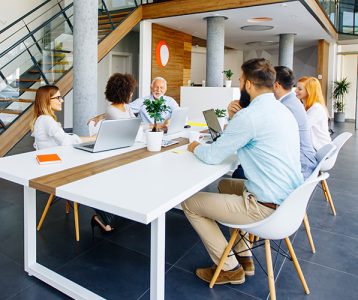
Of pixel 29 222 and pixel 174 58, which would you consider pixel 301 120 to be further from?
pixel 174 58

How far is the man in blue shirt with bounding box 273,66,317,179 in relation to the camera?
8.23ft

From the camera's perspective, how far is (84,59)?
4840mm

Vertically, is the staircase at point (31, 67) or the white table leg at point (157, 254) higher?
the staircase at point (31, 67)

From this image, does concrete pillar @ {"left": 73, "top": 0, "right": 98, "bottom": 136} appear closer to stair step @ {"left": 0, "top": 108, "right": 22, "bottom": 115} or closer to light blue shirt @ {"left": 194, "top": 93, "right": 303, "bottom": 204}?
stair step @ {"left": 0, "top": 108, "right": 22, "bottom": 115}

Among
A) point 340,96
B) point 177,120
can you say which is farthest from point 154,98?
point 340,96

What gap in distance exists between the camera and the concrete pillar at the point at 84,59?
4.82 m

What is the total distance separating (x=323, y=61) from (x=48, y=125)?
37.8 feet

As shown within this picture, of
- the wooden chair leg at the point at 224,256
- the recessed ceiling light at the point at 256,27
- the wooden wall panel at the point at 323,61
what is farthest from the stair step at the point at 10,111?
the wooden wall panel at the point at 323,61

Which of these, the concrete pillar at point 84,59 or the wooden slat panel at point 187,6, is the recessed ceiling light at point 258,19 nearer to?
the wooden slat panel at point 187,6

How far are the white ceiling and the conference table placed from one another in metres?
5.87

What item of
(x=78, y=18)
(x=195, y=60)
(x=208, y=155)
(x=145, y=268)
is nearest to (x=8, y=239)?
(x=145, y=268)

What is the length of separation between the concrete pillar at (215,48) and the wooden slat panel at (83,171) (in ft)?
19.6

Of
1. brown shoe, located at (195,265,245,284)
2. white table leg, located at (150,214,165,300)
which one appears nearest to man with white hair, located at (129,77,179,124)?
brown shoe, located at (195,265,245,284)

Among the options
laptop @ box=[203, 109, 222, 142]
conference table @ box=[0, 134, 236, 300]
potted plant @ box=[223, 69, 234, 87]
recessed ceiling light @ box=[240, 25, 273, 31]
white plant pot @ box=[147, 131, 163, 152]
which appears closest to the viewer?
conference table @ box=[0, 134, 236, 300]
